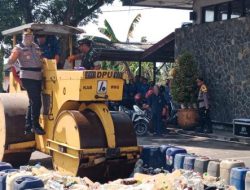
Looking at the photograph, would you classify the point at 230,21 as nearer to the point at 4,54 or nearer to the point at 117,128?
the point at 117,128

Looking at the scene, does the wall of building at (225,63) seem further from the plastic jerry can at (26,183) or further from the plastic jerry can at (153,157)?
the plastic jerry can at (26,183)

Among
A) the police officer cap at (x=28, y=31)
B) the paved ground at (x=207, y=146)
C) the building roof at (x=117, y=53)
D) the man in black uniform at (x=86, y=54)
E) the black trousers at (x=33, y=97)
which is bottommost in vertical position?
the paved ground at (x=207, y=146)

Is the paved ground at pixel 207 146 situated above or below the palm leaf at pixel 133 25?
below

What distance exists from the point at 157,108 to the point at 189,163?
340 inches

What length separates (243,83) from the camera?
1712 centimetres

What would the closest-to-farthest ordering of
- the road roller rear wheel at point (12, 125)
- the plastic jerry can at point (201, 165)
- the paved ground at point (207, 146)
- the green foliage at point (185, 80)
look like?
1. the plastic jerry can at point (201, 165)
2. the road roller rear wheel at point (12, 125)
3. the paved ground at point (207, 146)
4. the green foliage at point (185, 80)

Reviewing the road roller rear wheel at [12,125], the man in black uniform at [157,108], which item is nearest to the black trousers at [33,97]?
the road roller rear wheel at [12,125]

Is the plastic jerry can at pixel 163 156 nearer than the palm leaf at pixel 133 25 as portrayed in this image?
Yes

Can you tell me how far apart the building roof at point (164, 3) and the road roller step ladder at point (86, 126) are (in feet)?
42.8

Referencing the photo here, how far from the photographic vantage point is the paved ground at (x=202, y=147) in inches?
452

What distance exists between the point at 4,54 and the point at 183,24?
12.2 meters

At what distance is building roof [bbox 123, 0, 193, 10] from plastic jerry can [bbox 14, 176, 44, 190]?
53.1ft

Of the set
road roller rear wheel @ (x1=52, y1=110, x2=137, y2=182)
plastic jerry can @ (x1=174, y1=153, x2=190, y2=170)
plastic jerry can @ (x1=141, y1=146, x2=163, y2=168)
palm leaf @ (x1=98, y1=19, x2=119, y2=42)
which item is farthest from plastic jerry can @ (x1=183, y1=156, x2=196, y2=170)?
palm leaf @ (x1=98, y1=19, x2=119, y2=42)

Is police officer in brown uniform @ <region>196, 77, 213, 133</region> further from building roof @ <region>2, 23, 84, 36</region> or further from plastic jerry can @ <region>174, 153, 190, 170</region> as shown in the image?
plastic jerry can @ <region>174, 153, 190, 170</region>
